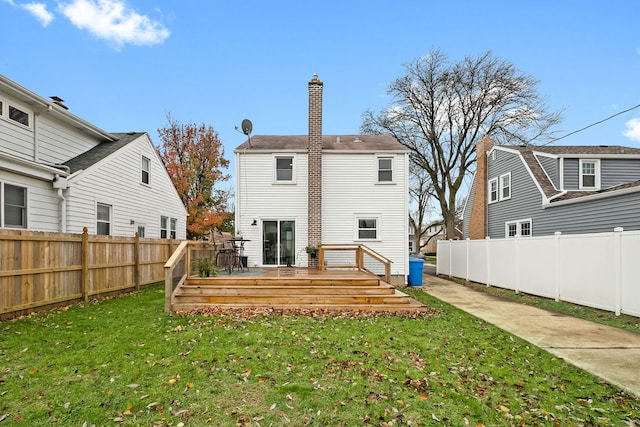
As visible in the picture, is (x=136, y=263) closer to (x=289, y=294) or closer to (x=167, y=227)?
(x=289, y=294)

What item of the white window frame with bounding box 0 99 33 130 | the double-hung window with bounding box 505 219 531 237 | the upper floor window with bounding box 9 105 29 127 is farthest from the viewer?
the double-hung window with bounding box 505 219 531 237

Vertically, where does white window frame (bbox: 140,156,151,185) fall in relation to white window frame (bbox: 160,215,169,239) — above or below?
above

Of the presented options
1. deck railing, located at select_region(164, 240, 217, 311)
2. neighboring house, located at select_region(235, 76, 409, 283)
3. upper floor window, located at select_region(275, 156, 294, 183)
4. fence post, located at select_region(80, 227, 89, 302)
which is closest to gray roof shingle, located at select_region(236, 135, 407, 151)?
neighboring house, located at select_region(235, 76, 409, 283)

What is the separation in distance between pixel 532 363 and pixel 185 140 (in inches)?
1025

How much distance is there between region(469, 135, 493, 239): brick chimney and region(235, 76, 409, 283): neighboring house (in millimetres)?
7864

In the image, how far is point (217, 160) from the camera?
86.8ft

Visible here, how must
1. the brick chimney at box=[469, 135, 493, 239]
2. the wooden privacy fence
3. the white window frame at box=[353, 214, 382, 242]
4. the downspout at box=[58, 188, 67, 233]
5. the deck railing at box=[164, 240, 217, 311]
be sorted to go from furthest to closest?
the brick chimney at box=[469, 135, 493, 239], the white window frame at box=[353, 214, 382, 242], the downspout at box=[58, 188, 67, 233], the deck railing at box=[164, 240, 217, 311], the wooden privacy fence

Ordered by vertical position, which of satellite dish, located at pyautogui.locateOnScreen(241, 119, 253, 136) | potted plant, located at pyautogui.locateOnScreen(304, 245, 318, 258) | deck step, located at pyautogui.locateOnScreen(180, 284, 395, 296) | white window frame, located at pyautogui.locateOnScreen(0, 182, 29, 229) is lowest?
deck step, located at pyautogui.locateOnScreen(180, 284, 395, 296)

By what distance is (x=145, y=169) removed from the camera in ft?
47.8

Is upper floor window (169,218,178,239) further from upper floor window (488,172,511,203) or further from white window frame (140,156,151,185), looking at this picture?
upper floor window (488,172,511,203)

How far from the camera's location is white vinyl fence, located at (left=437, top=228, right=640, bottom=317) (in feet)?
24.0

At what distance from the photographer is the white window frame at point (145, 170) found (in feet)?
46.4

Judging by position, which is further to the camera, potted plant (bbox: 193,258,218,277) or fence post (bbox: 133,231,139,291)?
fence post (bbox: 133,231,139,291)

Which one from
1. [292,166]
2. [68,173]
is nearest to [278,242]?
[292,166]
